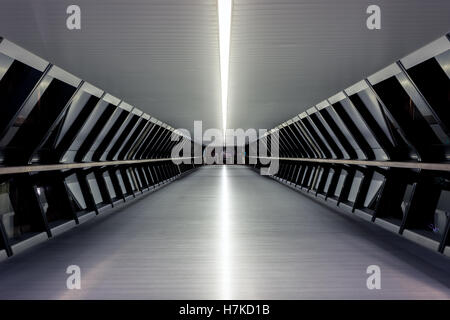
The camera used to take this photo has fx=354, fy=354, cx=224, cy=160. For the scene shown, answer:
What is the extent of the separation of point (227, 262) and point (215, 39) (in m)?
3.03

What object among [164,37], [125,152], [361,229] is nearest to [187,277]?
[164,37]

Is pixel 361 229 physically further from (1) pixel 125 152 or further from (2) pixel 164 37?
(1) pixel 125 152

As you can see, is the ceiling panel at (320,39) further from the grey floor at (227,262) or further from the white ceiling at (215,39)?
the grey floor at (227,262)

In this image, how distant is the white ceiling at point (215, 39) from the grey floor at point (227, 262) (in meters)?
2.91

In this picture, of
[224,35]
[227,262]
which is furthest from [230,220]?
[224,35]

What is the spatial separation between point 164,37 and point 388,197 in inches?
202

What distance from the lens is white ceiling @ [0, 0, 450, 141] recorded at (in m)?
3.83

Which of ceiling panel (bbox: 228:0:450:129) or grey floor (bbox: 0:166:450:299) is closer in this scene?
grey floor (bbox: 0:166:450:299)

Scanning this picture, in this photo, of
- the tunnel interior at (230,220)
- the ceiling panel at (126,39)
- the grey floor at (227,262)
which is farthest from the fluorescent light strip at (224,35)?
the grey floor at (227,262)

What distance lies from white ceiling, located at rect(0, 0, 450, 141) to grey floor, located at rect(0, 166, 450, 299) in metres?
2.91

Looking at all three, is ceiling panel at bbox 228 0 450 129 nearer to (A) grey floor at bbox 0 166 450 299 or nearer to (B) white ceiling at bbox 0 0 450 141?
(B) white ceiling at bbox 0 0 450 141

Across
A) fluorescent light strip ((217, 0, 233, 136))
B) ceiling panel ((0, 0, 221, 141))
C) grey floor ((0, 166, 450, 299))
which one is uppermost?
fluorescent light strip ((217, 0, 233, 136))

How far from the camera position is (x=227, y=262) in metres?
4.53

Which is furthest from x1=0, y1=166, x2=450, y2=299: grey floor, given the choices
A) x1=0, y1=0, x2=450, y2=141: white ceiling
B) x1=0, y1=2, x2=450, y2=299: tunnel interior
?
x1=0, y1=0, x2=450, y2=141: white ceiling
